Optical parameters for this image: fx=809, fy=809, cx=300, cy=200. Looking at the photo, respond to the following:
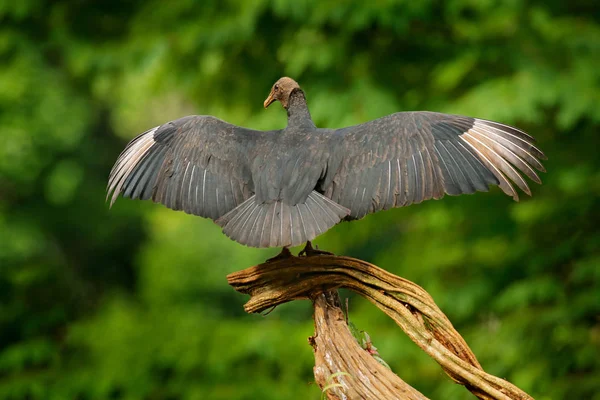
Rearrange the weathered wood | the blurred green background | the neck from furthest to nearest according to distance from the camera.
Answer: the blurred green background
the neck
the weathered wood

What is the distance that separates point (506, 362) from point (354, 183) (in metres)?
4.18

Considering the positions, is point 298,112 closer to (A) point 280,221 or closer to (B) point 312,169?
(B) point 312,169

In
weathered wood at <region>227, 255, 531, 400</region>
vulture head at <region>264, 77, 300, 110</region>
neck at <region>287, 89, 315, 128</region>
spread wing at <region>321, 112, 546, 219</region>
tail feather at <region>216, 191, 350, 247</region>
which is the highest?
vulture head at <region>264, 77, 300, 110</region>

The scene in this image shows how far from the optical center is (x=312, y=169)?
160 inches

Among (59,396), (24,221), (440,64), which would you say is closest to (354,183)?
(440,64)

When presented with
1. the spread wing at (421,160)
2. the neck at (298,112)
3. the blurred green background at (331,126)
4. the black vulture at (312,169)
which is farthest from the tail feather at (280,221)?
Answer: the blurred green background at (331,126)

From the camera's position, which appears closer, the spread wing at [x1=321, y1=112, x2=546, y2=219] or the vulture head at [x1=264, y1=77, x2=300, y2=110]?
the spread wing at [x1=321, y1=112, x2=546, y2=219]

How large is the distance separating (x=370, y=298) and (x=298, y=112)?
4.00 ft

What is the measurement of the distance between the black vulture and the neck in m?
0.03

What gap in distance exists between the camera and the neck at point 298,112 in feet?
14.8

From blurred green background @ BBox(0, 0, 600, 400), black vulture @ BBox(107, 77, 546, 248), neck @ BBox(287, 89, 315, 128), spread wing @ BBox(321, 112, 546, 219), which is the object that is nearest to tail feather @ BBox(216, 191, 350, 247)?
black vulture @ BBox(107, 77, 546, 248)

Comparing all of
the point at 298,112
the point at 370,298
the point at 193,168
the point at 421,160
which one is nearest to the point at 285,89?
the point at 298,112

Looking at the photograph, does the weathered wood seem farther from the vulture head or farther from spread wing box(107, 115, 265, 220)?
the vulture head

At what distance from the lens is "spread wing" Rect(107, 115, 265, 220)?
418cm
